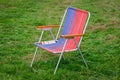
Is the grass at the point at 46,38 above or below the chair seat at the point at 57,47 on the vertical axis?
below

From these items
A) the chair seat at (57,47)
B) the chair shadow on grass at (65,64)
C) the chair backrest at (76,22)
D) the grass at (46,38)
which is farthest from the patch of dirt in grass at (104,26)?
the chair seat at (57,47)

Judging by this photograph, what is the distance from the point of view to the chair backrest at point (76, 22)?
6202 mm

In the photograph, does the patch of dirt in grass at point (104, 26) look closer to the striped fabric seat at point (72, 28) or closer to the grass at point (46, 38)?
the grass at point (46, 38)

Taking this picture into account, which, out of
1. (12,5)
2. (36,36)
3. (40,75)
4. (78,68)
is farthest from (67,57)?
(12,5)

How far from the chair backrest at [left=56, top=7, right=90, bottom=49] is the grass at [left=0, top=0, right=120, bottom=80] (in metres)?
0.54

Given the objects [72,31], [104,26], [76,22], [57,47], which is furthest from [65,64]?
[104,26]

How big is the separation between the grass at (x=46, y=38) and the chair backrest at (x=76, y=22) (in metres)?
0.54

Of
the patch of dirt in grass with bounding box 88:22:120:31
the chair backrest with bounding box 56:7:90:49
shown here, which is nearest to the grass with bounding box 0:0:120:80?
the patch of dirt in grass with bounding box 88:22:120:31

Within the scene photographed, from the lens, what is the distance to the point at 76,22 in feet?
21.3

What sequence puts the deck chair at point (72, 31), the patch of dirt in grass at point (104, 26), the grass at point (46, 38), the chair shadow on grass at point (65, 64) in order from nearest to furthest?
the grass at point (46, 38) → the deck chair at point (72, 31) → the chair shadow on grass at point (65, 64) → the patch of dirt in grass at point (104, 26)

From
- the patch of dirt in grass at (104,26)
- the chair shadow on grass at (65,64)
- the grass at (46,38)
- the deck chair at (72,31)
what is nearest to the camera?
the grass at (46,38)

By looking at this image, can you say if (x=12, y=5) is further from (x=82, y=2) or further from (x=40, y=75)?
(x=40, y=75)

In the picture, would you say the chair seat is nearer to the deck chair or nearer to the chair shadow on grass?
the deck chair

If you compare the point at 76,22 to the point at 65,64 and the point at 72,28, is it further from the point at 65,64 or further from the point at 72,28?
the point at 65,64
